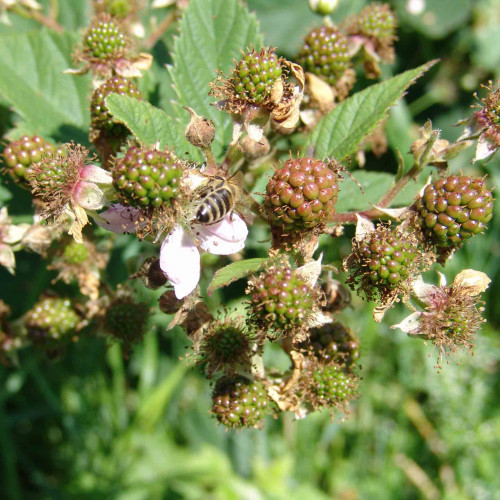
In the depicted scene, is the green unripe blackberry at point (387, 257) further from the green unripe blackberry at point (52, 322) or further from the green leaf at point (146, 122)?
the green unripe blackberry at point (52, 322)

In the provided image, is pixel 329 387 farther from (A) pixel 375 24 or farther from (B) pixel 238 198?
(A) pixel 375 24

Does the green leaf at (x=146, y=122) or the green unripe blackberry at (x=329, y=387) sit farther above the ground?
the green leaf at (x=146, y=122)

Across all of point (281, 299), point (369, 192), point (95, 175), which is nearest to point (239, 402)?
point (281, 299)

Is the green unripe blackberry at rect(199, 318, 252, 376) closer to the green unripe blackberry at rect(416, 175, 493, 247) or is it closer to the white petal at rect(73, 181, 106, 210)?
the white petal at rect(73, 181, 106, 210)

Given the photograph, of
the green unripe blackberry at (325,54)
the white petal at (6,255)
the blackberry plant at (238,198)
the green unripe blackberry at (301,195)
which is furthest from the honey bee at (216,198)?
the white petal at (6,255)

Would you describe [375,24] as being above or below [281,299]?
above

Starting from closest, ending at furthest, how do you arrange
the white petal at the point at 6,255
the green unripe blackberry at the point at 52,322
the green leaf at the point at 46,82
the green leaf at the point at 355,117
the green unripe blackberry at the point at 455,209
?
the green unripe blackberry at the point at 455,209 → the green leaf at the point at 355,117 → the white petal at the point at 6,255 → the green unripe blackberry at the point at 52,322 → the green leaf at the point at 46,82
